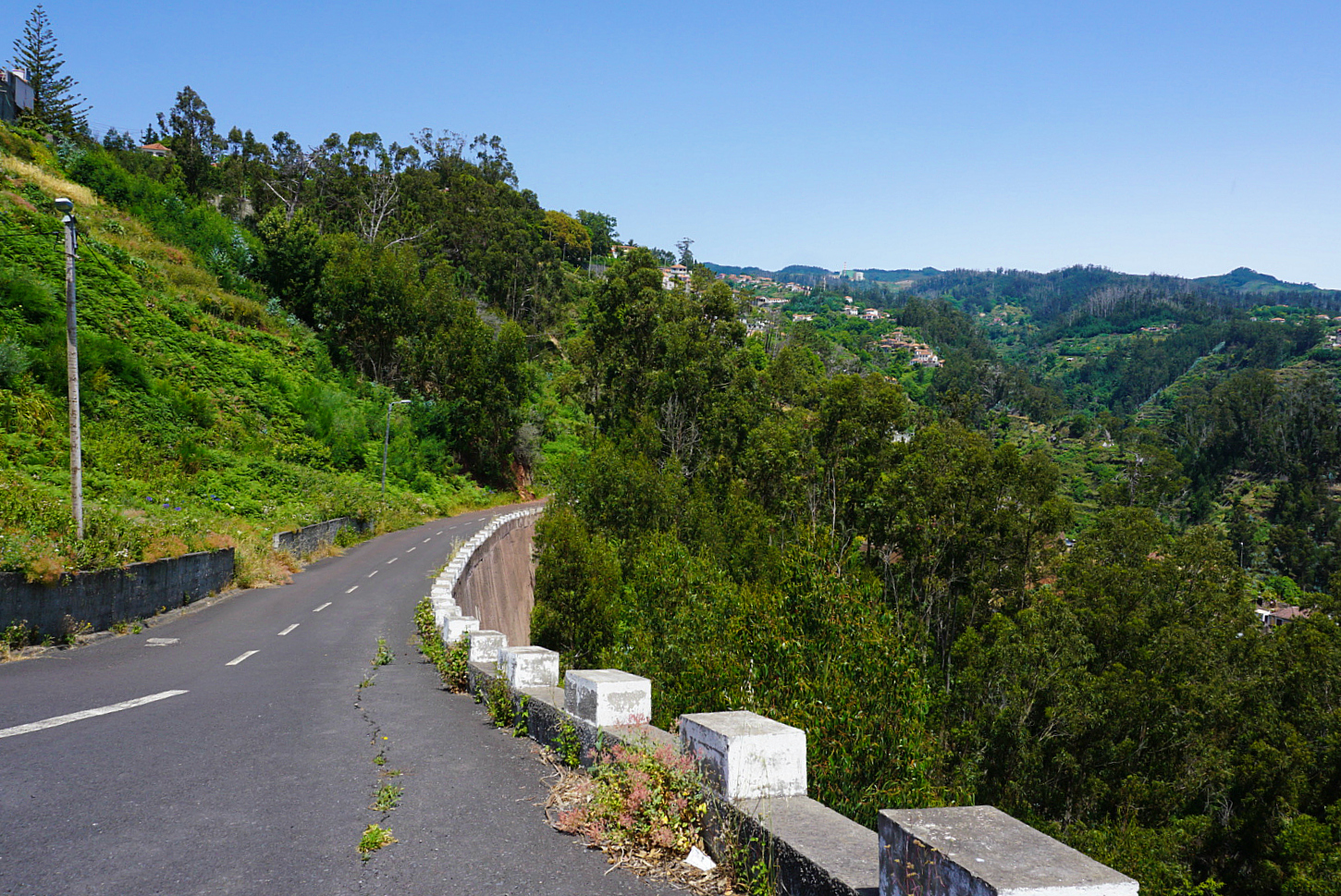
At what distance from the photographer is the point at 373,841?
4.35 meters

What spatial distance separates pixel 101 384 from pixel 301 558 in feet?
32.7

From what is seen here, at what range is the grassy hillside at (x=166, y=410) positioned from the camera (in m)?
18.9

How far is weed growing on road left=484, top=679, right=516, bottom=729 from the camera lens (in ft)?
24.2

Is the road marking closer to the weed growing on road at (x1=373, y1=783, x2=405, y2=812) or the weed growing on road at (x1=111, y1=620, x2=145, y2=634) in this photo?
the weed growing on road at (x1=373, y1=783, x2=405, y2=812)

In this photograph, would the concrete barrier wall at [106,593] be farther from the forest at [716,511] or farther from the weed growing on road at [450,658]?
the weed growing on road at [450,658]

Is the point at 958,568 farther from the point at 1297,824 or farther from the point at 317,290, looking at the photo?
the point at 317,290

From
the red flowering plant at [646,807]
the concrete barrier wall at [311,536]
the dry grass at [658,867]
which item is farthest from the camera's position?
the concrete barrier wall at [311,536]

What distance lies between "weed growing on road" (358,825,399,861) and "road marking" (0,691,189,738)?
391 centimetres

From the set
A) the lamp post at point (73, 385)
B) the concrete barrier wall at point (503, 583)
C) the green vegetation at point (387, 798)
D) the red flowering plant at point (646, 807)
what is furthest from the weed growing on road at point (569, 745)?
the lamp post at point (73, 385)

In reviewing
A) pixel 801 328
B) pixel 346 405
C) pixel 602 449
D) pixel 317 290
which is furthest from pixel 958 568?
pixel 801 328

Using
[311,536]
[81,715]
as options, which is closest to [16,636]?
[81,715]

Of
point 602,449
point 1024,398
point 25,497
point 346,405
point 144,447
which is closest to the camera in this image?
point 25,497

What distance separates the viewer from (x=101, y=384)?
29719mm

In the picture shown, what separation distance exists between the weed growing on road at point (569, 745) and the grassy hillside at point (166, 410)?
32.9ft
